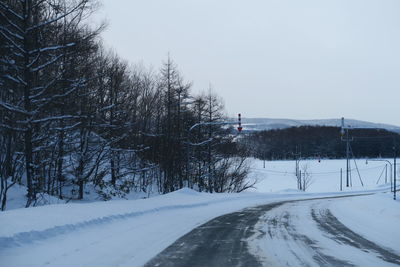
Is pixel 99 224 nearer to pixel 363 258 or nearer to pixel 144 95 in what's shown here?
pixel 363 258

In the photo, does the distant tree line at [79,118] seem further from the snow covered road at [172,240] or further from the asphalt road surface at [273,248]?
the asphalt road surface at [273,248]

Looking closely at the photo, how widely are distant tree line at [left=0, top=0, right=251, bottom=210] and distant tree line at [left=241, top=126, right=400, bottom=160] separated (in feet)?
215

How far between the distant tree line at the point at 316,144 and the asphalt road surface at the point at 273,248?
3840 inches

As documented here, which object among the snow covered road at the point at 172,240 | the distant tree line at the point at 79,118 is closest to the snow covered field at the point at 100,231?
the snow covered road at the point at 172,240

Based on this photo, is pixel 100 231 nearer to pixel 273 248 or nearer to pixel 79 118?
pixel 273 248

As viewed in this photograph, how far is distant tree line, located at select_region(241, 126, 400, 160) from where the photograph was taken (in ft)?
383

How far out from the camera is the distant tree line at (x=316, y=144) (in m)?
117

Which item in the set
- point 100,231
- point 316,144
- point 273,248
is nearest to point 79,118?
point 100,231

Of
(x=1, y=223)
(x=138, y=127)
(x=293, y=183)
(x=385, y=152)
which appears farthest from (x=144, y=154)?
(x=385, y=152)

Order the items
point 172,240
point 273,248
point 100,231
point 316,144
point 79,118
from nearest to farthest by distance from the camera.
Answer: point 273,248 → point 172,240 → point 100,231 → point 79,118 → point 316,144

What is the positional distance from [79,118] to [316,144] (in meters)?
122

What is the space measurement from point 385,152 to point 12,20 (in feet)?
391

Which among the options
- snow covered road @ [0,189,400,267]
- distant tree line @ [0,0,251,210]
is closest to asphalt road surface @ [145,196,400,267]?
snow covered road @ [0,189,400,267]

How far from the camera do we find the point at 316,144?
13612 cm
